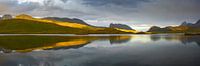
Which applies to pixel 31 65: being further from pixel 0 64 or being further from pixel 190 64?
pixel 190 64

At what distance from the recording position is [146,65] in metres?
24.0

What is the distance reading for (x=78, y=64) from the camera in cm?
2433

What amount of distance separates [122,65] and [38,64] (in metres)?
7.94

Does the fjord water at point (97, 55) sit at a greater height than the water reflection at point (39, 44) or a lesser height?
lesser

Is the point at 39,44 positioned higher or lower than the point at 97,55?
higher

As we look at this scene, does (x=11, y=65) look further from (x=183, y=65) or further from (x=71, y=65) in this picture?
(x=183, y=65)

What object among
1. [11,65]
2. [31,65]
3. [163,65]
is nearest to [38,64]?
[31,65]

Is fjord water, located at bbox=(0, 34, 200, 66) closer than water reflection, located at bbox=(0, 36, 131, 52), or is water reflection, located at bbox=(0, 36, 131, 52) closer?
fjord water, located at bbox=(0, 34, 200, 66)

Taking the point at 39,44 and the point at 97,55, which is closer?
the point at 97,55

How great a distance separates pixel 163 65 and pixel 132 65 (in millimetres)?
2884

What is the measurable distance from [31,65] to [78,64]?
4.32m

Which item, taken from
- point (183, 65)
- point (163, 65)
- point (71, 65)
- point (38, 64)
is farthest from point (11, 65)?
point (183, 65)

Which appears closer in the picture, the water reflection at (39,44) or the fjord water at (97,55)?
the fjord water at (97,55)

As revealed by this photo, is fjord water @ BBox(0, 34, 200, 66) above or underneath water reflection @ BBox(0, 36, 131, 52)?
underneath
